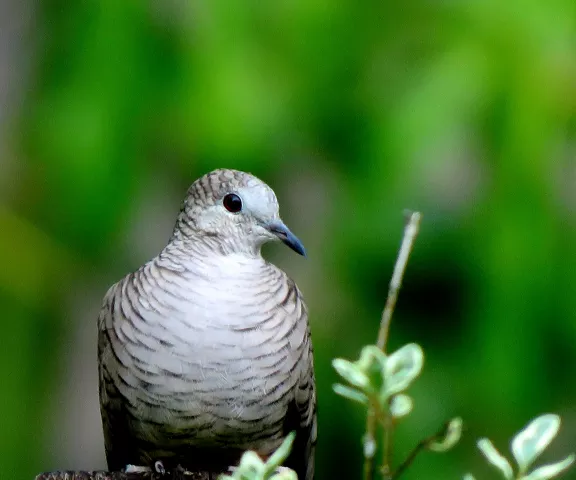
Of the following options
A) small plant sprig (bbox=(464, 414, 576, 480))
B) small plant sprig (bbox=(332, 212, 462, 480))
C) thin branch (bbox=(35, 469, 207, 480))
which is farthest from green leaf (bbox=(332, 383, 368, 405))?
thin branch (bbox=(35, 469, 207, 480))

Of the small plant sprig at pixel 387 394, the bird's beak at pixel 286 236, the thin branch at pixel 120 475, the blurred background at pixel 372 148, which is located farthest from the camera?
the bird's beak at pixel 286 236

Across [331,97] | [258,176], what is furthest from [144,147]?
[331,97]

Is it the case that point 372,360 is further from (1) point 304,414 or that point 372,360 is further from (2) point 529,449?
(1) point 304,414

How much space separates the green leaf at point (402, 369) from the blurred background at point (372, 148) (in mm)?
678

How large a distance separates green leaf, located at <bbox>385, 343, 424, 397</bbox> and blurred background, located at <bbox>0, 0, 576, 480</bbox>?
678 millimetres

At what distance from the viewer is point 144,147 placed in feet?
5.97

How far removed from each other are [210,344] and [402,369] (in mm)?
767

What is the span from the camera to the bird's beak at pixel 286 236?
1.73 metres

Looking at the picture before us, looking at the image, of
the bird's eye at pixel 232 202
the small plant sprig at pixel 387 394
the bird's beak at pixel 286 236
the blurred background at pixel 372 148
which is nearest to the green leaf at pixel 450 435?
the small plant sprig at pixel 387 394

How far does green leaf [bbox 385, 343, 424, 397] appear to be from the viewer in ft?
2.83

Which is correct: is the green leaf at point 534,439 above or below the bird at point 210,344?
below

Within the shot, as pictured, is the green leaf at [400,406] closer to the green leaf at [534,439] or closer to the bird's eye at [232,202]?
the green leaf at [534,439]

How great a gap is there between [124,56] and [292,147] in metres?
0.36

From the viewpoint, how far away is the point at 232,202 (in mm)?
1812
